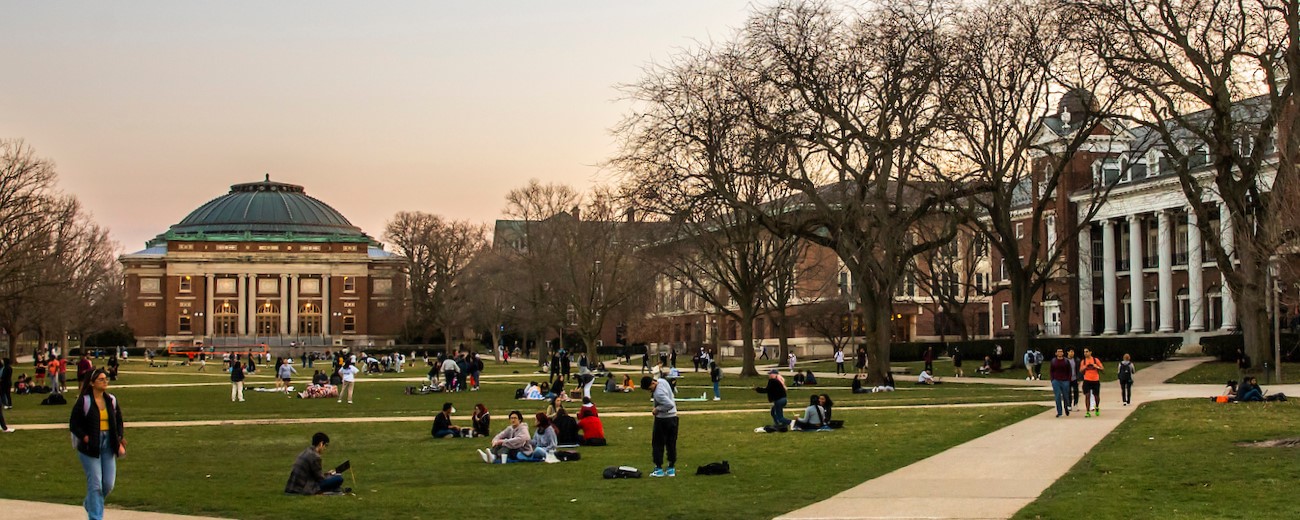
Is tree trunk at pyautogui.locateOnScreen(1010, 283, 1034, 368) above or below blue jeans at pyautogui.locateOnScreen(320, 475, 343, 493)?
above

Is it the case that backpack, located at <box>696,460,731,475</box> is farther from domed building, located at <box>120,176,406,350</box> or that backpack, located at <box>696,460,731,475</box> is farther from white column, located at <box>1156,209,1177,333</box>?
domed building, located at <box>120,176,406,350</box>

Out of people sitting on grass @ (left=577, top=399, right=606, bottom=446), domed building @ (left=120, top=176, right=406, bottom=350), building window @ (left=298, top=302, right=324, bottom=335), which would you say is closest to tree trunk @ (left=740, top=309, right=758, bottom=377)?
people sitting on grass @ (left=577, top=399, right=606, bottom=446)

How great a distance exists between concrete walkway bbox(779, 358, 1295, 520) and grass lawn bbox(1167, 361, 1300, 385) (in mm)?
21810

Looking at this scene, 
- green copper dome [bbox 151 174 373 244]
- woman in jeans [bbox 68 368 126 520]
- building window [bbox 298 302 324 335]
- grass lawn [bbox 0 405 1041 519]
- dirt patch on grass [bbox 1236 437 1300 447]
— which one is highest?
green copper dome [bbox 151 174 373 244]

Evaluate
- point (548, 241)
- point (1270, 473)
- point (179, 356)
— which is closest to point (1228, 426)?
point (1270, 473)

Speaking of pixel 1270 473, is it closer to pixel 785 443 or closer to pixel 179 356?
pixel 785 443

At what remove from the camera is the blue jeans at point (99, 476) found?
15016 mm

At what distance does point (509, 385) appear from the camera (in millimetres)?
57094

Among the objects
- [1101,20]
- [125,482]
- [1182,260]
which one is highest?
[1101,20]

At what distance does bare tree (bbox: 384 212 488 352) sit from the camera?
117312mm

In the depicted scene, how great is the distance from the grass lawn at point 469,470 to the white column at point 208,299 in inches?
5273

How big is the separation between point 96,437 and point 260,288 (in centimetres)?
15441

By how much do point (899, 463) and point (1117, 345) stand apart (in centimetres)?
4720

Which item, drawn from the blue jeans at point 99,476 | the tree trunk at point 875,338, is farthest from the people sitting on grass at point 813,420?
the tree trunk at point 875,338
